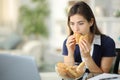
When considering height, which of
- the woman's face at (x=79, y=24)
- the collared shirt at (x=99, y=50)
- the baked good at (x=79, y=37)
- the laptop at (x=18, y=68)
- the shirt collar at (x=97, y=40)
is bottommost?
the laptop at (x=18, y=68)

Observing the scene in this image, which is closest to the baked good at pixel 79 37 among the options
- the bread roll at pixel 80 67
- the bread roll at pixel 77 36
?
the bread roll at pixel 77 36

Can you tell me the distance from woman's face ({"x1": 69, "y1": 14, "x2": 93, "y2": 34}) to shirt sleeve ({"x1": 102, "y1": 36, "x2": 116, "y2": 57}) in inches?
4.2

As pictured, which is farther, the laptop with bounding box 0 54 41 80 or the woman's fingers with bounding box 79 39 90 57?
the laptop with bounding box 0 54 41 80

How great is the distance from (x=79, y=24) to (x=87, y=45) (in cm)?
10

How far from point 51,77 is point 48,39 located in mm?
3439

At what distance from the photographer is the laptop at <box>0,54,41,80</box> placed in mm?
1381

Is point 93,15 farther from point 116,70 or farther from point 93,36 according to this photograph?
point 116,70

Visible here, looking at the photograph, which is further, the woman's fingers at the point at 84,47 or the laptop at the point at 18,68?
the laptop at the point at 18,68

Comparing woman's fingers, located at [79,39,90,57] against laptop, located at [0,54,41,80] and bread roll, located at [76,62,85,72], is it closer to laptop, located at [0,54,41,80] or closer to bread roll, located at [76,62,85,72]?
bread roll, located at [76,62,85,72]

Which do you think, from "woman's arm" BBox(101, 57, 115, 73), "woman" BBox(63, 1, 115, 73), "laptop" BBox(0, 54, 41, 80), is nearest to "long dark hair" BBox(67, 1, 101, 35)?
"woman" BBox(63, 1, 115, 73)

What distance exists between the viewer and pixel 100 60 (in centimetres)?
122

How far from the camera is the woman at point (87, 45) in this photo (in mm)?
1188

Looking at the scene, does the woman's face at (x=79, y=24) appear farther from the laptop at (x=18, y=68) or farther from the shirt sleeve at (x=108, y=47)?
the laptop at (x=18, y=68)

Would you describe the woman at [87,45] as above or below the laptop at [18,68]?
above
